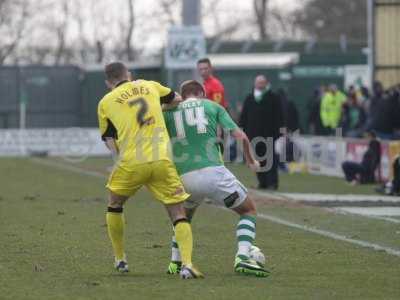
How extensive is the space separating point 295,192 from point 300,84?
781 inches

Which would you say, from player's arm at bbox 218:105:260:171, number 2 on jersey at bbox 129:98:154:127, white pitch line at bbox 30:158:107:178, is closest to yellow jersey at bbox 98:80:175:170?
number 2 on jersey at bbox 129:98:154:127

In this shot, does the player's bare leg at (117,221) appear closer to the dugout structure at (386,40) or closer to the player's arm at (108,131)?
the player's arm at (108,131)

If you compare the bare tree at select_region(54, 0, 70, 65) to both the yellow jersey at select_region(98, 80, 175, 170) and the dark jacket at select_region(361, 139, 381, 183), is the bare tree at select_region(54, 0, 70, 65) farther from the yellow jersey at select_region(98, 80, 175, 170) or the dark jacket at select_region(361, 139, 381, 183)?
the yellow jersey at select_region(98, 80, 175, 170)

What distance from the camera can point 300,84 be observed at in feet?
138

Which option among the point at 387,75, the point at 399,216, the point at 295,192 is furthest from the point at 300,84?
the point at 399,216

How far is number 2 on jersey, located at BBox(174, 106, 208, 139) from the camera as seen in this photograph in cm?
1110

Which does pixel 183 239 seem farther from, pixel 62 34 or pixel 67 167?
pixel 62 34

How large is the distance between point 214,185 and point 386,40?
23107 millimetres

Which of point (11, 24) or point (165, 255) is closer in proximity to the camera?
point (165, 255)

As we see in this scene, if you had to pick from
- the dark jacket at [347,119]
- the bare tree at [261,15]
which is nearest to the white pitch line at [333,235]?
the dark jacket at [347,119]

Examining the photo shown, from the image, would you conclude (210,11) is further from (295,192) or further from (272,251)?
(272,251)

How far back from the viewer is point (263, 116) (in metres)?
22.4

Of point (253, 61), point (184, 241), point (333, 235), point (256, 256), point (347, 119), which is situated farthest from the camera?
point (253, 61)

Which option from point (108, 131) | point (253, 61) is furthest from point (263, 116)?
point (253, 61)
